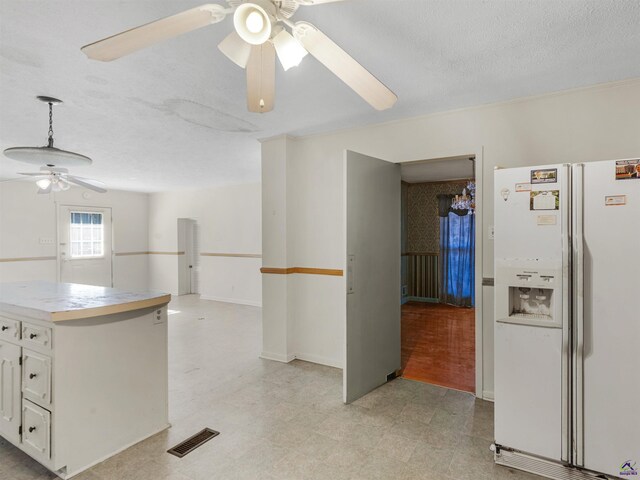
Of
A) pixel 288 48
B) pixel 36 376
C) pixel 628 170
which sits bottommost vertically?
pixel 36 376

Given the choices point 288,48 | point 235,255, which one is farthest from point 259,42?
point 235,255

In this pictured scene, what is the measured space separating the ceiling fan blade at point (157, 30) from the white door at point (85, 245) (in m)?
7.40

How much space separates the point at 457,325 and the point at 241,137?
4.08 meters

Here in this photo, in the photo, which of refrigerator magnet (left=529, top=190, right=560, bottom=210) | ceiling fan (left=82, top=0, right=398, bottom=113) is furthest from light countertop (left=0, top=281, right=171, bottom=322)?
refrigerator magnet (left=529, top=190, right=560, bottom=210)

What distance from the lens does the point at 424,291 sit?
716 centimetres

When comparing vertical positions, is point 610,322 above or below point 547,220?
below

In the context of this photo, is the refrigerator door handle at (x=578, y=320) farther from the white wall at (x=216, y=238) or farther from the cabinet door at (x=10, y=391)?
the white wall at (x=216, y=238)

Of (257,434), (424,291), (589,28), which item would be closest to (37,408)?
(257,434)

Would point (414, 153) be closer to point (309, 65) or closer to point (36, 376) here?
point (309, 65)

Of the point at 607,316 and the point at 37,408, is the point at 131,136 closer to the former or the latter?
the point at 37,408

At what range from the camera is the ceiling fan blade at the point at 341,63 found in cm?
121

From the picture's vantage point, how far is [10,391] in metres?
2.21

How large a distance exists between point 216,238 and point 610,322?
22.4ft

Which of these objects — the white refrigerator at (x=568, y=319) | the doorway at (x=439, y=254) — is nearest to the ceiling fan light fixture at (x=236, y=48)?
the white refrigerator at (x=568, y=319)
